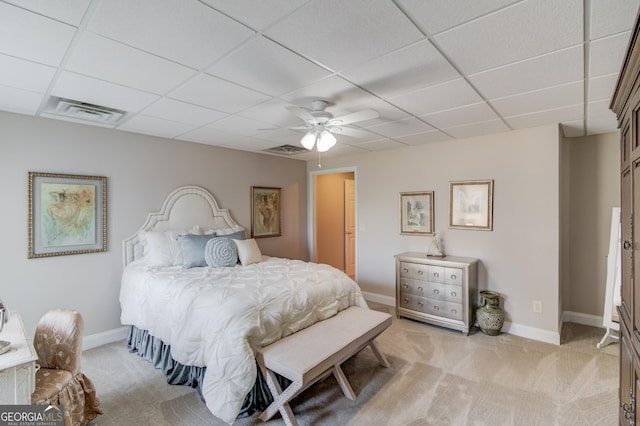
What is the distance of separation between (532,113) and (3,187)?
504 centimetres

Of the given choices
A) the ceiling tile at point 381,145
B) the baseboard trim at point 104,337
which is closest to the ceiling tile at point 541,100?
the ceiling tile at point 381,145

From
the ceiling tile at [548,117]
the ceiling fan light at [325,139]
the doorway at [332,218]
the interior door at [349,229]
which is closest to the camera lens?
the ceiling fan light at [325,139]

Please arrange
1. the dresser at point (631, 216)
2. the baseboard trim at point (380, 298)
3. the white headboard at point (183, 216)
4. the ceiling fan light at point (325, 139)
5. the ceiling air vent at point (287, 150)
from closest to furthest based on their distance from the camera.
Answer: the dresser at point (631, 216) < the ceiling fan light at point (325, 139) < the white headboard at point (183, 216) < the ceiling air vent at point (287, 150) < the baseboard trim at point (380, 298)

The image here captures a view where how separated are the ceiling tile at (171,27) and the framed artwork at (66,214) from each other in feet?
7.30

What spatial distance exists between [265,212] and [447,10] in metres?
4.03

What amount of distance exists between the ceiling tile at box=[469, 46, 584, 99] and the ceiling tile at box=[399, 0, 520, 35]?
70cm

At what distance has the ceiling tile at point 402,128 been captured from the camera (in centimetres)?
326

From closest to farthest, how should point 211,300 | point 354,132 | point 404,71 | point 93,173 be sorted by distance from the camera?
point 404,71, point 211,300, point 93,173, point 354,132

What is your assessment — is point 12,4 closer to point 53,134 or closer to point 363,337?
point 53,134

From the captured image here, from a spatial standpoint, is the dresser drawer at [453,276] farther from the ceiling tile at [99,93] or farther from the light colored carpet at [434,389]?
the ceiling tile at [99,93]

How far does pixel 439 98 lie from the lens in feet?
8.39

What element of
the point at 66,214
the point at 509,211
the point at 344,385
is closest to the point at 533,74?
the point at 509,211

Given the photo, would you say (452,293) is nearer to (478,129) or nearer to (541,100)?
(478,129)

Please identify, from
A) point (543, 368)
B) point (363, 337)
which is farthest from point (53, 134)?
point (543, 368)
